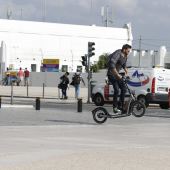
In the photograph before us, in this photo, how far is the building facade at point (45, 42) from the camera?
89812 millimetres

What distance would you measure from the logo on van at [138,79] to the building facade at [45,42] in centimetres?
5771

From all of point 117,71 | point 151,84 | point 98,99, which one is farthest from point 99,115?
point 98,99

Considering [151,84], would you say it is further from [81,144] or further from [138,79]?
[81,144]

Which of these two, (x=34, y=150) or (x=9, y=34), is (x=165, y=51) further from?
(x=34, y=150)

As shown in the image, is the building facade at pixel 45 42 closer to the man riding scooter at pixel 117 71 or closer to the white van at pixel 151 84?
the white van at pixel 151 84

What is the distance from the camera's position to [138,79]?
2922 centimetres

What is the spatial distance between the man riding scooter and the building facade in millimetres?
70224

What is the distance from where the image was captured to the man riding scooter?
15.9 metres

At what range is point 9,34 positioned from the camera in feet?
294

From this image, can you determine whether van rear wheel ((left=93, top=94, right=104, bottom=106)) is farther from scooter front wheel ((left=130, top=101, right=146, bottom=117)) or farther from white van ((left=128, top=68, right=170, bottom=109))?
scooter front wheel ((left=130, top=101, right=146, bottom=117))

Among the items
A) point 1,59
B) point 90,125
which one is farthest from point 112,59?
point 1,59

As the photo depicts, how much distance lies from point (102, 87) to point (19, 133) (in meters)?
18.2

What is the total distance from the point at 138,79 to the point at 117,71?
13.3 metres

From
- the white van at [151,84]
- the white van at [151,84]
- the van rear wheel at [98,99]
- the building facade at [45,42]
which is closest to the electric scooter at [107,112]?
the white van at [151,84]
